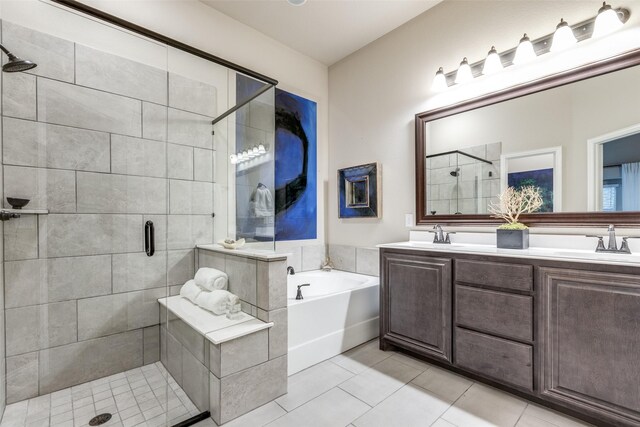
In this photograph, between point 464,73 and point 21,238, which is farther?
point 464,73

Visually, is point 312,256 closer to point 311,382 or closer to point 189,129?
point 311,382

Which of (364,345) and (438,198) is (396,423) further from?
(438,198)

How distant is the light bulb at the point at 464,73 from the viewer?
229 centimetres

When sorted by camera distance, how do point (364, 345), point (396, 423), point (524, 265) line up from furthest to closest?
point (364, 345)
point (524, 265)
point (396, 423)

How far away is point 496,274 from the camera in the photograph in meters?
1.77

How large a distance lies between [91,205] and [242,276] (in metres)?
1.10

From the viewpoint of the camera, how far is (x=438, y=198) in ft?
8.40

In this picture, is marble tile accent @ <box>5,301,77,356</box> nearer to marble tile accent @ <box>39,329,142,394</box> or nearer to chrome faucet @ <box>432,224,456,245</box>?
marble tile accent @ <box>39,329,142,394</box>

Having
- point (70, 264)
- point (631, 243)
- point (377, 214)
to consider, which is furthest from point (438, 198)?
point (70, 264)

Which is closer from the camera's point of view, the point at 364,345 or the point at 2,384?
the point at 2,384

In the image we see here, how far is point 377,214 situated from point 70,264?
8.19ft

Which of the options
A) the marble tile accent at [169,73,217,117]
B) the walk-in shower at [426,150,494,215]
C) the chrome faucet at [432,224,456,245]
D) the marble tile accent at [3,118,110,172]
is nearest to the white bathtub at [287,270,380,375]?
the chrome faucet at [432,224,456,245]

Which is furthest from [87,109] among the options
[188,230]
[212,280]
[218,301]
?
[218,301]

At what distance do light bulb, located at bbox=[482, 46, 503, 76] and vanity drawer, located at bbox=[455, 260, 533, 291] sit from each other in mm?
1447
